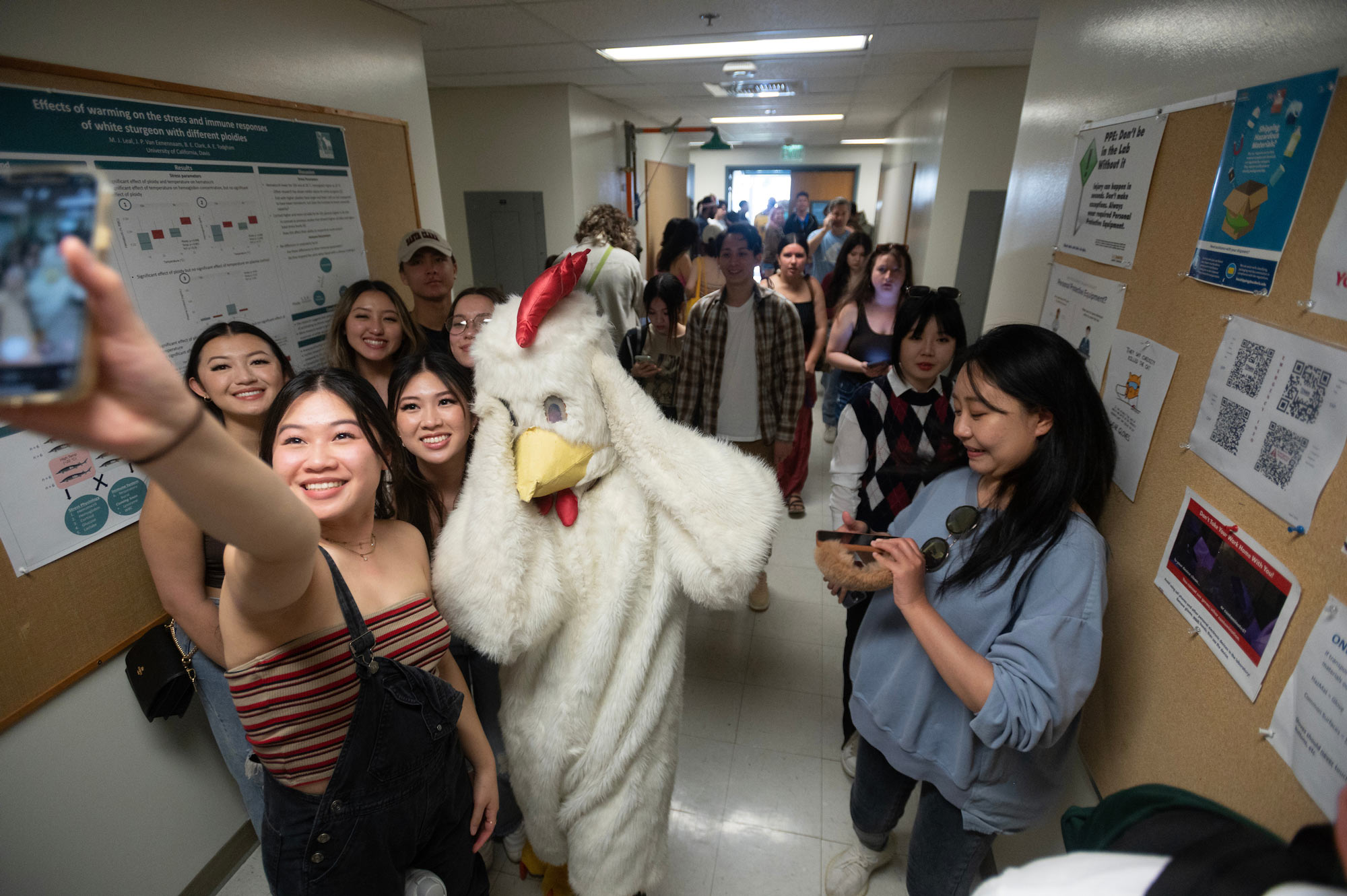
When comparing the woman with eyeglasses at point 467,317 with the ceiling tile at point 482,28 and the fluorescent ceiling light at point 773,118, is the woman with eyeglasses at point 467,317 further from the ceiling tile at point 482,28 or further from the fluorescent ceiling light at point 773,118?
the fluorescent ceiling light at point 773,118

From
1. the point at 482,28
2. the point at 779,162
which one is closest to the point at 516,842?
the point at 482,28

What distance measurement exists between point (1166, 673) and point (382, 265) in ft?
9.33

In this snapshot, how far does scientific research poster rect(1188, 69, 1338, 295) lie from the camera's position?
834 mm

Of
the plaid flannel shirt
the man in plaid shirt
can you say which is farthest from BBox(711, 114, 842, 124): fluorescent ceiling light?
the plaid flannel shirt

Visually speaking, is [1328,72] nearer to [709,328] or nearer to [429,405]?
[429,405]

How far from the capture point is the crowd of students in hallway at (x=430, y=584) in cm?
66

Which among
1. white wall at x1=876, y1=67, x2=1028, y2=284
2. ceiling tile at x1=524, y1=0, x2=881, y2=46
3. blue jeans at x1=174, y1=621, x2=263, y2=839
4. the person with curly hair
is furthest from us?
white wall at x1=876, y1=67, x2=1028, y2=284

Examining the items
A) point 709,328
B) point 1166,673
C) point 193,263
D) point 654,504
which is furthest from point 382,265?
point 1166,673

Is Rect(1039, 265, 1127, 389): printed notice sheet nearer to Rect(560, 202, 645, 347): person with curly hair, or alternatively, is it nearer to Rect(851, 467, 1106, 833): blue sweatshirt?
Rect(851, 467, 1106, 833): blue sweatshirt

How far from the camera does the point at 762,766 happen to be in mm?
2139

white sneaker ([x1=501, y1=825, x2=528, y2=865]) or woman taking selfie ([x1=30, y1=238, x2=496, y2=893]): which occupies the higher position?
woman taking selfie ([x1=30, y1=238, x2=496, y2=893])

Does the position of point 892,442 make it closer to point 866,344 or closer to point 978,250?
point 866,344

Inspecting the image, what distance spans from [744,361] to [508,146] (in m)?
3.12

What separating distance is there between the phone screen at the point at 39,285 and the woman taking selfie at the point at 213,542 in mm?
1113
